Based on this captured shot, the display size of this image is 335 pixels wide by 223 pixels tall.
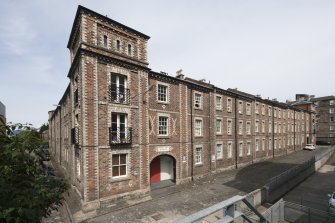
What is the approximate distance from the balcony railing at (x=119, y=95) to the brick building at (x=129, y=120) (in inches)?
2.9

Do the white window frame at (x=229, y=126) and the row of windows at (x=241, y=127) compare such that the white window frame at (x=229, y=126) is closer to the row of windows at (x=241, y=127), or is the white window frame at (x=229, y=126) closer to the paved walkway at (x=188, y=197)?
the row of windows at (x=241, y=127)

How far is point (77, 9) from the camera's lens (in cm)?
1327

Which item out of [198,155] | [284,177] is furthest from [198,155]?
[284,177]

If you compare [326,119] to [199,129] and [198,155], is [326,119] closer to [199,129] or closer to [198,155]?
[199,129]

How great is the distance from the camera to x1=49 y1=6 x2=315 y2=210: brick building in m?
13.1

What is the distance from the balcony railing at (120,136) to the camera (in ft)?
45.6

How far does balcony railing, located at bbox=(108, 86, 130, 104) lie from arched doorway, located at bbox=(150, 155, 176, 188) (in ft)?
22.5

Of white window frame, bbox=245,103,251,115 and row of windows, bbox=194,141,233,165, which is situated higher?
white window frame, bbox=245,103,251,115

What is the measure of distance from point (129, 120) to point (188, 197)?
7777mm

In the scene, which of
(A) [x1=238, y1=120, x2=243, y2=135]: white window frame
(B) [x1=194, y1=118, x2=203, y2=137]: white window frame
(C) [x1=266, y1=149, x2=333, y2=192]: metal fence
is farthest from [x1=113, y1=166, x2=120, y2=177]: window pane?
(A) [x1=238, y1=120, x2=243, y2=135]: white window frame

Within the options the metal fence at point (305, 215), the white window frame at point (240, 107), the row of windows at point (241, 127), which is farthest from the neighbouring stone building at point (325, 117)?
the metal fence at point (305, 215)

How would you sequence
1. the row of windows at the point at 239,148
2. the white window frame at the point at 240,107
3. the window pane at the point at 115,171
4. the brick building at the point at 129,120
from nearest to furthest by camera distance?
the brick building at the point at 129,120 < the window pane at the point at 115,171 < the row of windows at the point at 239,148 < the white window frame at the point at 240,107

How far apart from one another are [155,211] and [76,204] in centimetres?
602

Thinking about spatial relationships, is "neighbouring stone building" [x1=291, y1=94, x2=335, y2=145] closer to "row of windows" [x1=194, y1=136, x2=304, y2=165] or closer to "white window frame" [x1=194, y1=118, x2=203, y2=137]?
"row of windows" [x1=194, y1=136, x2=304, y2=165]
